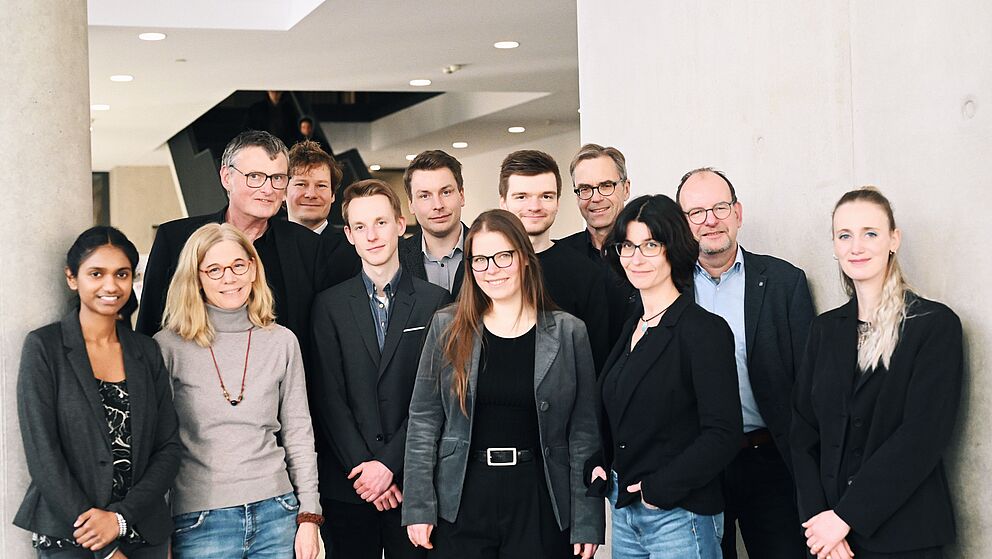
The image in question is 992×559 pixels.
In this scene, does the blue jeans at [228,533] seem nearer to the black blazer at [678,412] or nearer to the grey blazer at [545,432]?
the grey blazer at [545,432]

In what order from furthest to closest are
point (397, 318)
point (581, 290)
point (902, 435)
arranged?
point (581, 290), point (397, 318), point (902, 435)

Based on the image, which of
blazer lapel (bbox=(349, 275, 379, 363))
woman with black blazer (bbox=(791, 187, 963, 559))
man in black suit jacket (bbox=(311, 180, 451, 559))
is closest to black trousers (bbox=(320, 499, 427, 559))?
man in black suit jacket (bbox=(311, 180, 451, 559))

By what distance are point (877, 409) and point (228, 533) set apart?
5.98 feet

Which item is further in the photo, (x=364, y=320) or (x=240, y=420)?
(x=364, y=320)

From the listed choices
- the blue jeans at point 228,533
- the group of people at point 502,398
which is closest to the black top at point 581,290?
the group of people at point 502,398

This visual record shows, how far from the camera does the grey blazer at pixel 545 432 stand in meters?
3.08

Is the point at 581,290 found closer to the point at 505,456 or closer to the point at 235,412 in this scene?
the point at 505,456

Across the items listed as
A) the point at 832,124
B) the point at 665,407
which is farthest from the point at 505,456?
Result: the point at 832,124

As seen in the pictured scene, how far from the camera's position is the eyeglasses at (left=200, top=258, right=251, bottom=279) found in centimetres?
322

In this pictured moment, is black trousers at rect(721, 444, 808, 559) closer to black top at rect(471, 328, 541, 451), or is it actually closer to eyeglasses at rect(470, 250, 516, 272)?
black top at rect(471, 328, 541, 451)

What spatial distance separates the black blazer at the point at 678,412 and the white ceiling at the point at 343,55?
14.7 feet

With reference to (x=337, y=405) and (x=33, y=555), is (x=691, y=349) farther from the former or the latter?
(x=33, y=555)

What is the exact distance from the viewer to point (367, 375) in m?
3.45

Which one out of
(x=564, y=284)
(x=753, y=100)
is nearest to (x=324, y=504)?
(x=564, y=284)
